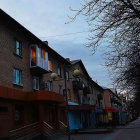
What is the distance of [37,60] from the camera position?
1838 cm

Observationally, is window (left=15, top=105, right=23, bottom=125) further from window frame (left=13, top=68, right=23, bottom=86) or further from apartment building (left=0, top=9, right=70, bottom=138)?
window frame (left=13, top=68, right=23, bottom=86)

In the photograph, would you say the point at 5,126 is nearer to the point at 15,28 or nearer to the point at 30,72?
the point at 30,72

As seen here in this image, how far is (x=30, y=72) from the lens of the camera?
18.6m

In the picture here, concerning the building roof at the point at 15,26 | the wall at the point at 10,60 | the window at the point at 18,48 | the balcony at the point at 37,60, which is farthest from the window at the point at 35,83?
the building roof at the point at 15,26

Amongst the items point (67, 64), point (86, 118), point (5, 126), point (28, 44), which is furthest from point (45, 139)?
point (86, 118)

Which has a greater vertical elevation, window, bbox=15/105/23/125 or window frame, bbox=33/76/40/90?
window frame, bbox=33/76/40/90

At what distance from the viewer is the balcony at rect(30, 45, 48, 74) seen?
1841 centimetres

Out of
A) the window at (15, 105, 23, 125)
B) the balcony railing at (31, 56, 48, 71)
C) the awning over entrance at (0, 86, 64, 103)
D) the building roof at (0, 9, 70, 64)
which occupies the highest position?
the building roof at (0, 9, 70, 64)

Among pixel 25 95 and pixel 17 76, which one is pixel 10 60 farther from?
pixel 25 95

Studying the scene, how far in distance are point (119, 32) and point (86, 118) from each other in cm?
2777

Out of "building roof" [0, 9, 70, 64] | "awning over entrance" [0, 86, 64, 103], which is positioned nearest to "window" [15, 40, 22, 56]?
"building roof" [0, 9, 70, 64]

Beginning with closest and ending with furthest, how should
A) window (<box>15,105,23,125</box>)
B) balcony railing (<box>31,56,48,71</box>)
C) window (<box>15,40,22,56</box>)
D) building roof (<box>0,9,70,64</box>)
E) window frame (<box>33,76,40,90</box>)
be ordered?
building roof (<box>0,9,70,64</box>)
window (<box>15,105,23,125</box>)
window (<box>15,40,22,56</box>)
balcony railing (<box>31,56,48,71</box>)
window frame (<box>33,76,40,90</box>)

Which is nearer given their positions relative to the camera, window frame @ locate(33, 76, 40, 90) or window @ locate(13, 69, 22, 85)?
window @ locate(13, 69, 22, 85)

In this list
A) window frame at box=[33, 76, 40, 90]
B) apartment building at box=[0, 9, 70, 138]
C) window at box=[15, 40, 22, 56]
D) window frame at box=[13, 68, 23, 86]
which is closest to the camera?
apartment building at box=[0, 9, 70, 138]
